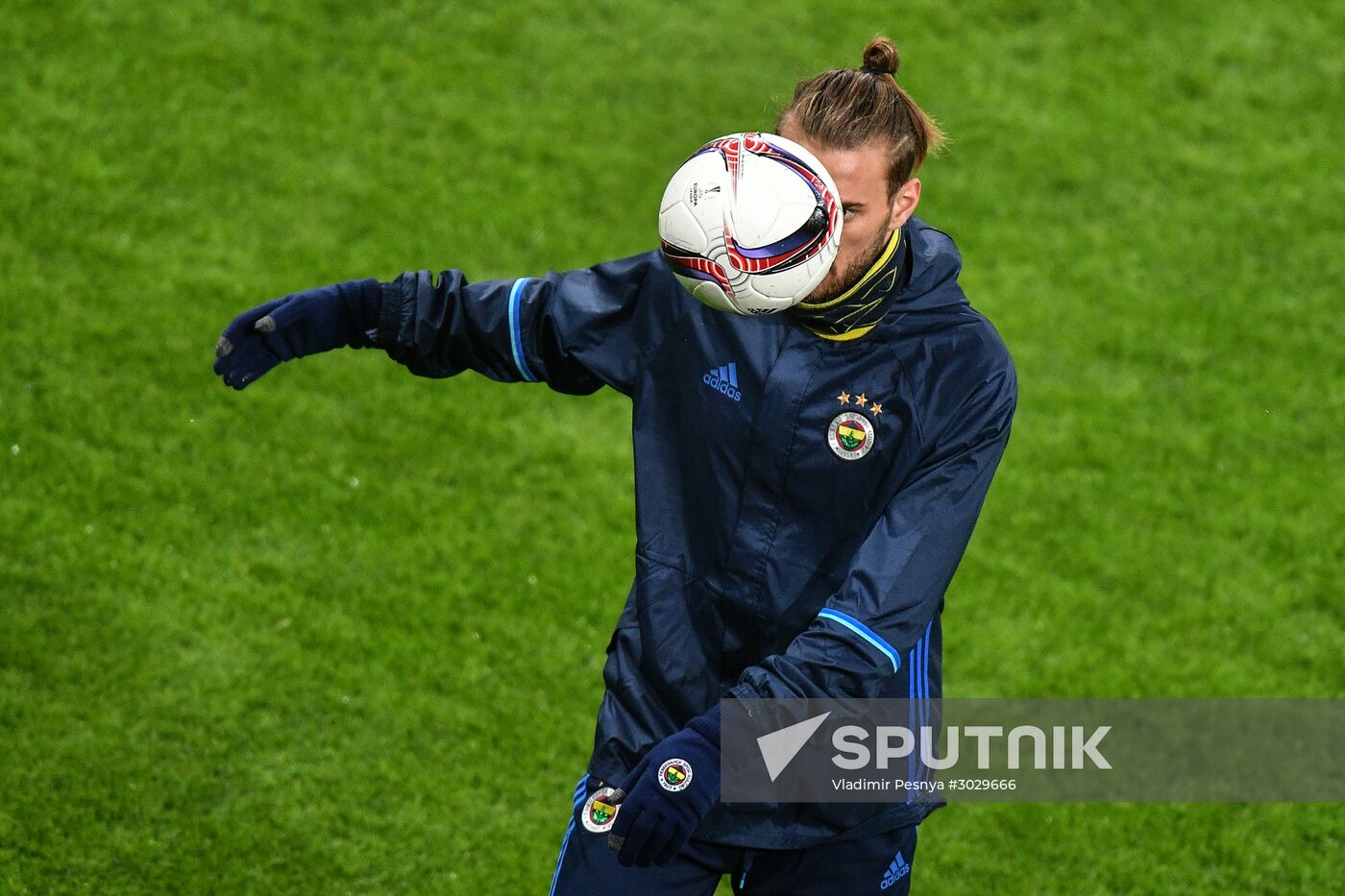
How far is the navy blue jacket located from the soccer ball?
1.19ft

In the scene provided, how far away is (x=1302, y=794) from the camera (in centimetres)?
664

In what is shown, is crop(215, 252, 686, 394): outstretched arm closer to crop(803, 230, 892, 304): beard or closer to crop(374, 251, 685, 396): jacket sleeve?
crop(374, 251, 685, 396): jacket sleeve

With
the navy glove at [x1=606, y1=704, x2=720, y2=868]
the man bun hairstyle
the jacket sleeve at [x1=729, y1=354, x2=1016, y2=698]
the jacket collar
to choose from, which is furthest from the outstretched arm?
the navy glove at [x1=606, y1=704, x2=720, y2=868]

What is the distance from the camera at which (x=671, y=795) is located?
396cm

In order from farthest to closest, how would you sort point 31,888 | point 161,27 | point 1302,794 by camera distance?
point 161,27
point 1302,794
point 31,888

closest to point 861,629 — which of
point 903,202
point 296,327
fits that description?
point 903,202

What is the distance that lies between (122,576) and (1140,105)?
19.8 feet

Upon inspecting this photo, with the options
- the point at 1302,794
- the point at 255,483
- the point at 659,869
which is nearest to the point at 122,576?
the point at 255,483

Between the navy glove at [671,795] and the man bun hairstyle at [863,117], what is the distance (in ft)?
4.71

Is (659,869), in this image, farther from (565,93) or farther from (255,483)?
(565,93)

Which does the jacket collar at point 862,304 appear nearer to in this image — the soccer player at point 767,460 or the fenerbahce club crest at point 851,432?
the soccer player at point 767,460

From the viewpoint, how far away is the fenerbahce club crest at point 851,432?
4.33 m

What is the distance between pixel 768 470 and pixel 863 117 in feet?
2.99

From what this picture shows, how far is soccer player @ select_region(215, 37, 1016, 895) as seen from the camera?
4145 millimetres
